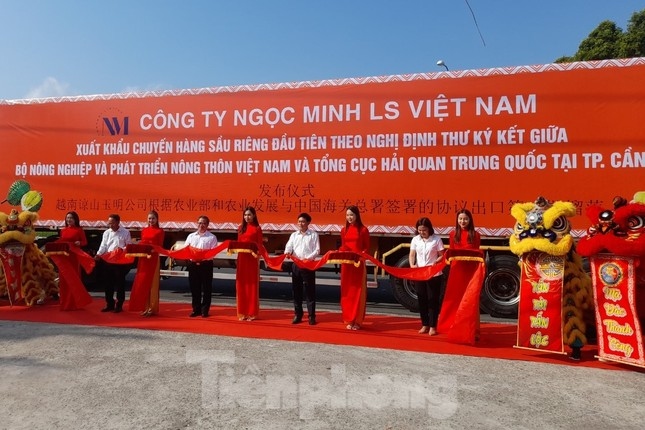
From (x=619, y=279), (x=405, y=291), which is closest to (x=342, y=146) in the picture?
(x=405, y=291)

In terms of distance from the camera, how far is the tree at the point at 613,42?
2069 cm

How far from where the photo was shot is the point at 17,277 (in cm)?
731

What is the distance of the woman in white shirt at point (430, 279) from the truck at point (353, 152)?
108 centimetres

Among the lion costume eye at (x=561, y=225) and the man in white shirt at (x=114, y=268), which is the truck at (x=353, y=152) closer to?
the man in white shirt at (x=114, y=268)

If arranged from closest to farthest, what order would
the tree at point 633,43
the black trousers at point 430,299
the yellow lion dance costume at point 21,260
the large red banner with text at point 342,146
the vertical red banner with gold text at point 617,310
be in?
the vertical red banner with gold text at point 617,310 < the black trousers at point 430,299 < the large red banner with text at point 342,146 < the yellow lion dance costume at point 21,260 < the tree at point 633,43

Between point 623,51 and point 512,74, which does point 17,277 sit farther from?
point 623,51

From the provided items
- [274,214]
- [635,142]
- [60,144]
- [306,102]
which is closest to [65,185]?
[60,144]

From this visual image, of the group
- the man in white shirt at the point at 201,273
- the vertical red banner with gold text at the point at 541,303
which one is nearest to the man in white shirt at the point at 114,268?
the man in white shirt at the point at 201,273

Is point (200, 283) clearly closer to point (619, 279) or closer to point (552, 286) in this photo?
point (552, 286)

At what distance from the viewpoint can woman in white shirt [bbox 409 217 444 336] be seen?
5.82 metres

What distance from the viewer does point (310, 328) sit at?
20.0 ft

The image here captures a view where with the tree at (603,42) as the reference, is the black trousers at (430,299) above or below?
below

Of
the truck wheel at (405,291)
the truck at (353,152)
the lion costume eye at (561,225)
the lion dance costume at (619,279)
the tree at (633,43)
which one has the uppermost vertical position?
the tree at (633,43)

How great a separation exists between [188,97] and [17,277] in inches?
155
